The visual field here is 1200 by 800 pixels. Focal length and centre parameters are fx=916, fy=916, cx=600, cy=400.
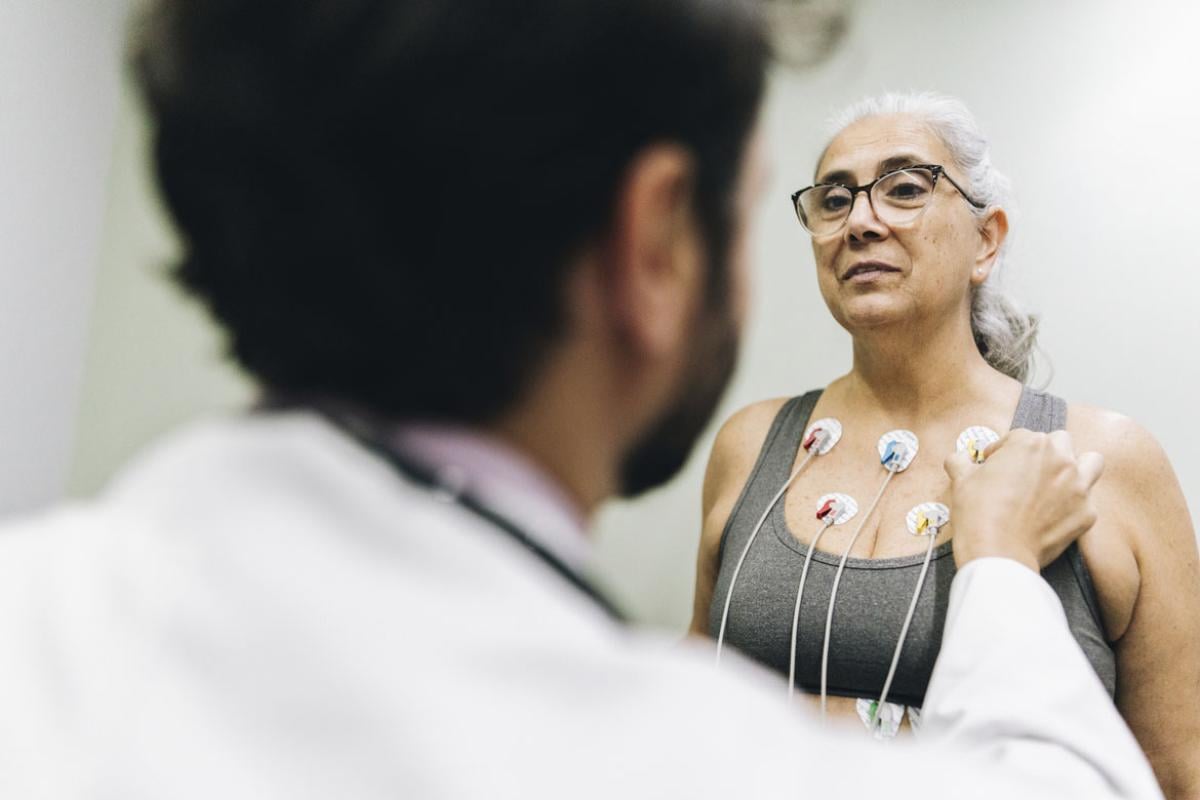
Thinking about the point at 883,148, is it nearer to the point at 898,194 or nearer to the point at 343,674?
the point at 898,194

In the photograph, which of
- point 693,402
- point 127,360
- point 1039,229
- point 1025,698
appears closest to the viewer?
point 693,402

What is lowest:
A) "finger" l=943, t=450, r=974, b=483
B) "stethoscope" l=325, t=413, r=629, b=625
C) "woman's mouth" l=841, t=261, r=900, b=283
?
"stethoscope" l=325, t=413, r=629, b=625

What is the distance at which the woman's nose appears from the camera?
1370 mm

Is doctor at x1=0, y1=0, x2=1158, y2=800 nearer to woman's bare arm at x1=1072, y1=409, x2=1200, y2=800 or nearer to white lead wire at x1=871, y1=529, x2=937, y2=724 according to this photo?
white lead wire at x1=871, y1=529, x2=937, y2=724

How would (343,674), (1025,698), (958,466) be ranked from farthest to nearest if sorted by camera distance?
1. (958,466)
2. (1025,698)
3. (343,674)

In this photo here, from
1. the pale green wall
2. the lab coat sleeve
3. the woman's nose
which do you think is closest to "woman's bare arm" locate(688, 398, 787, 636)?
the woman's nose

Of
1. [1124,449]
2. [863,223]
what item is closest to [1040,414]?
[1124,449]

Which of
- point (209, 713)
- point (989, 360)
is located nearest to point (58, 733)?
point (209, 713)

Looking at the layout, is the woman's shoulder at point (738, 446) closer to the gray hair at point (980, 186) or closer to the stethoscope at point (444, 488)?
the gray hair at point (980, 186)

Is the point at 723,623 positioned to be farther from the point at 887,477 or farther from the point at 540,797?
the point at 540,797

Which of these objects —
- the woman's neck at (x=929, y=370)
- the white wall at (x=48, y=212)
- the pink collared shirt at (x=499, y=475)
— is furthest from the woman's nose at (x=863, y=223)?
the white wall at (x=48, y=212)

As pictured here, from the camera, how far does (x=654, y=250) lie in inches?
19.1

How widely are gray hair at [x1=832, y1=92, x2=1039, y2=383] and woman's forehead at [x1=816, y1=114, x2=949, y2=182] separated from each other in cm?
2

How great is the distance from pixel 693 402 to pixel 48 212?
6.06ft
